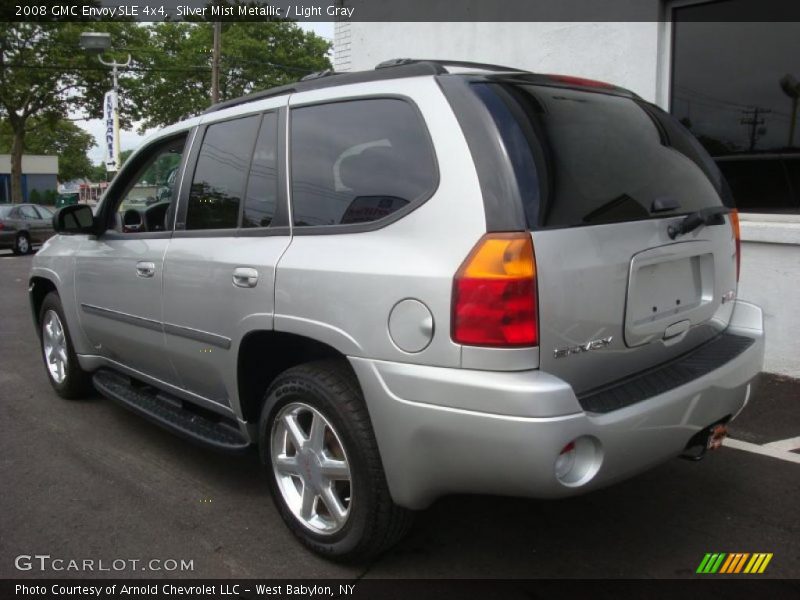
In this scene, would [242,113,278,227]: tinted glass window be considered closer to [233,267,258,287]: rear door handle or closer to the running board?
[233,267,258,287]: rear door handle

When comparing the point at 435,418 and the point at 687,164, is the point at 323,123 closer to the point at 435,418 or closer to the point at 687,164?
the point at 435,418

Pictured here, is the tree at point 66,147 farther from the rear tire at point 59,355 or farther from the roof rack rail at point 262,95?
the roof rack rail at point 262,95

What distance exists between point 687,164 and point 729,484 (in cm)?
165

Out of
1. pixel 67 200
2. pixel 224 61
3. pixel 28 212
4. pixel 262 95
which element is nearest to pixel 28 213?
pixel 28 212

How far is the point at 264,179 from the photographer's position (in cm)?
314

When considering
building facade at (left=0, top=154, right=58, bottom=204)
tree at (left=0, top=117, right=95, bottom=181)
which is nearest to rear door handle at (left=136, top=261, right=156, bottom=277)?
building facade at (left=0, top=154, right=58, bottom=204)

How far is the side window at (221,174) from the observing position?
3.29 meters

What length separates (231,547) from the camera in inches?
118

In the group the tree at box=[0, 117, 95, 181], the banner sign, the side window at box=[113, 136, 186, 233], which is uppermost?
the tree at box=[0, 117, 95, 181]

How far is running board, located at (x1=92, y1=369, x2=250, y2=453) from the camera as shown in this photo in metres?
3.29

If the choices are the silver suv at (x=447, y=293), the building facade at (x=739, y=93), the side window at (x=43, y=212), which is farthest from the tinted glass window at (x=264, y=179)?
the side window at (x=43, y=212)

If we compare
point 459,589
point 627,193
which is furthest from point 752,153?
point 459,589

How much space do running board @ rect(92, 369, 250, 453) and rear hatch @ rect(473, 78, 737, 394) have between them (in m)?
1.65

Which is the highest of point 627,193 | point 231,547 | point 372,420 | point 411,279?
point 627,193
